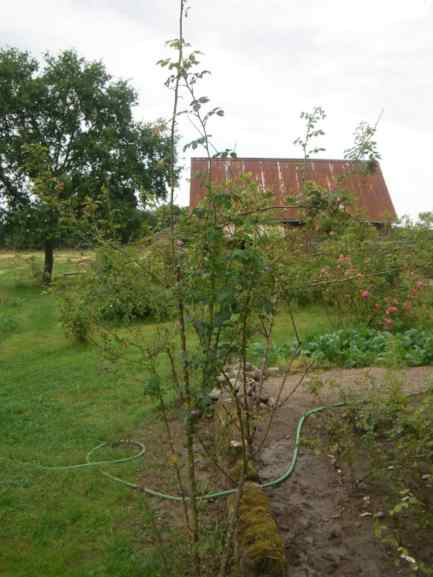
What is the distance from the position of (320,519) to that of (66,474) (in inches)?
87.4

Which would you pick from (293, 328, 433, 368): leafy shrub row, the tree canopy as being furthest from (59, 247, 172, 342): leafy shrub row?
the tree canopy

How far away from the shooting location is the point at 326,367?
7.16 m

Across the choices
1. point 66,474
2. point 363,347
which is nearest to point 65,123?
point 363,347

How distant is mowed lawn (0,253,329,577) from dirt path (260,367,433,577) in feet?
2.78

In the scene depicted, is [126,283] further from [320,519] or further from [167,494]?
[167,494]

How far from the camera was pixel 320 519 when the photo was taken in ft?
11.7

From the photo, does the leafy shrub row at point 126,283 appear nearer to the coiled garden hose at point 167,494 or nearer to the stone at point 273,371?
the coiled garden hose at point 167,494

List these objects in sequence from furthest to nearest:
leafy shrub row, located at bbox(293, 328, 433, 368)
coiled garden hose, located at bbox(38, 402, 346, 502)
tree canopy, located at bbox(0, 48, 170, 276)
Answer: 1. tree canopy, located at bbox(0, 48, 170, 276)
2. leafy shrub row, located at bbox(293, 328, 433, 368)
3. coiled garden hose, located at bbox(38, 402, 346, 502)

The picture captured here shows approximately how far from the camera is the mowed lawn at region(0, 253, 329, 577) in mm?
3486

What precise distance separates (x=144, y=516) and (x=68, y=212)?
2.19 m

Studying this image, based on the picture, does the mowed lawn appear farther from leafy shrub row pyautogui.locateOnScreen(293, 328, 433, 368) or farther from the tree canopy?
the tree canopy

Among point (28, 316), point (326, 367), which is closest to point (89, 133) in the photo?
point (28, 316)

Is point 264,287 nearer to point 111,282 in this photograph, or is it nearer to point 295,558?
point 111,282

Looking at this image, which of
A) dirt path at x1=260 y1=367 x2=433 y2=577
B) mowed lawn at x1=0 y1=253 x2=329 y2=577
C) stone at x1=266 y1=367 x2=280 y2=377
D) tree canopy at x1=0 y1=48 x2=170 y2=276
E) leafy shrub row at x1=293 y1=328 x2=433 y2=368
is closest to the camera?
dirt path at x1=260 y1=367 x2=433 y2=577
